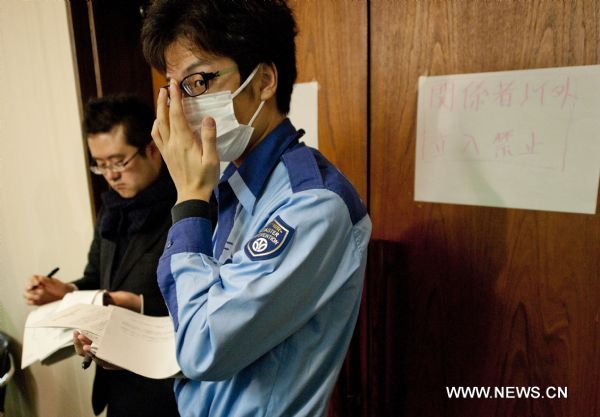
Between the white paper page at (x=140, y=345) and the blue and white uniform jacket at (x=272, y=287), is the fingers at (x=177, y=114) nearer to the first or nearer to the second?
the blue and white uniform jacket at (x=272, y=287)

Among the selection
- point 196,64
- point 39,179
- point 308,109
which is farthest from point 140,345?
point 39,179

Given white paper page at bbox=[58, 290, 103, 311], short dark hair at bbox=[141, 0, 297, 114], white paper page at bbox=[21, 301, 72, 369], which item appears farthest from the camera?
white paper page at bbox=[58, 290, 103, 311]

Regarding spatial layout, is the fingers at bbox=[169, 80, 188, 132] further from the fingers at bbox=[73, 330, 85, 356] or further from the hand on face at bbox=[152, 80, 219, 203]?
the fingers at bbox=[73, 330, 85, 356]

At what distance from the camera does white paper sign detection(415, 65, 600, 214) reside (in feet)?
2.65

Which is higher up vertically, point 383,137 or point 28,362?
point 383,137

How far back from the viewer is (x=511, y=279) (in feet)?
3.07

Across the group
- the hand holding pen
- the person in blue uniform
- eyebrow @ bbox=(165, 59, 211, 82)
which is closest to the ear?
the person in blue uniform

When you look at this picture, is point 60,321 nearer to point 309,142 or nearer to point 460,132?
point 309,142

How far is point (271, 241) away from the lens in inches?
21.8

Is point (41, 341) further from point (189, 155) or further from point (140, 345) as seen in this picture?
point (189, 155)

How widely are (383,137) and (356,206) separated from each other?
1.50 feet

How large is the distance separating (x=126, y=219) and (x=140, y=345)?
1.58 ft

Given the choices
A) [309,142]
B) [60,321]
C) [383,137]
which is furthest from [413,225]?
[60,321]

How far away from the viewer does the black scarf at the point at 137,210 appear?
1.16 meters
